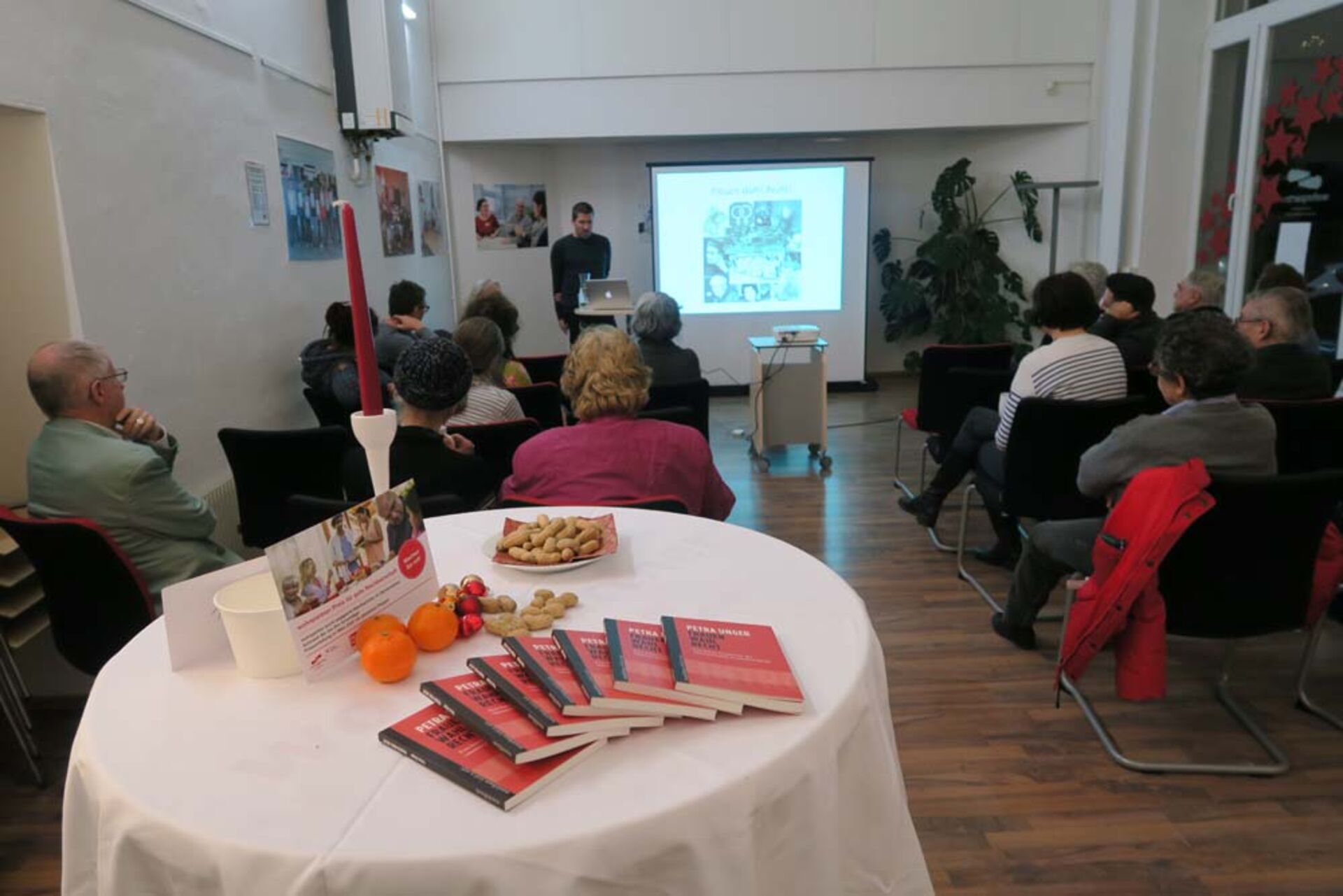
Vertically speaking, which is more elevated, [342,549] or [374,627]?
[342,549]

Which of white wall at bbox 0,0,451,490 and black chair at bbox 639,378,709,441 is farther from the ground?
white wall at bbox 0,0,451,490

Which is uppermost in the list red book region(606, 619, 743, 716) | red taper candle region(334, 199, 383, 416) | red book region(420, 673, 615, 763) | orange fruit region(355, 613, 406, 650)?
red taper candle region(334, 199, 383, 416)

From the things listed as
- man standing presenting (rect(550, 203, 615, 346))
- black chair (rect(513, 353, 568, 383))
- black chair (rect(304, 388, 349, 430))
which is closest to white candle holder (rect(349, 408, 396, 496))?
black chair (rect(304, 388, 349, 430))

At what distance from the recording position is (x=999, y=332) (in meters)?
7.77

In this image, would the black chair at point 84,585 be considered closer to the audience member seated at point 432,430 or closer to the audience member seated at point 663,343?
the audience member seated at point 432,430

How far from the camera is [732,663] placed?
3.67ft

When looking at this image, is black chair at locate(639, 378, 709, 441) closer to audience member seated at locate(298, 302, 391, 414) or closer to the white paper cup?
audience member seated at locate(298, 302, 391, 414)

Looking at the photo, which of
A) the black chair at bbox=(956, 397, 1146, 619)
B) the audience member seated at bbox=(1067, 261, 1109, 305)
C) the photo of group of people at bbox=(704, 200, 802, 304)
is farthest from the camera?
the photo of group of people at bbox=(704, 200, 802, 304)

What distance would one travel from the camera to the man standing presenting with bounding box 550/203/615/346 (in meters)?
7.31

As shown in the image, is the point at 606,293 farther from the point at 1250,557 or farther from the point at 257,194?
the point at 1250,557

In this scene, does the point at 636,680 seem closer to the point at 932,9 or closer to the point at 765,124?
the point at 765,124

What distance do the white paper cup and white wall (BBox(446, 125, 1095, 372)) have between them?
6956 millimetres

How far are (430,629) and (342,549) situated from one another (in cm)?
16

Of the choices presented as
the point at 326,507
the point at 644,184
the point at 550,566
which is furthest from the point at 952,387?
the point at 644,184
